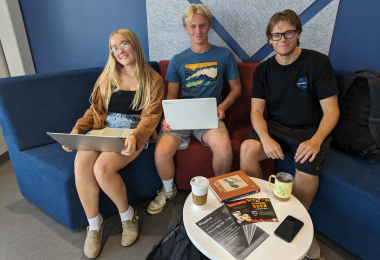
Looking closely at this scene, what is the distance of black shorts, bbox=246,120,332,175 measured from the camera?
1377 millimetres

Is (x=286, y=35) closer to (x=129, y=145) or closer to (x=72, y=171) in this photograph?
(x=129, y=145)

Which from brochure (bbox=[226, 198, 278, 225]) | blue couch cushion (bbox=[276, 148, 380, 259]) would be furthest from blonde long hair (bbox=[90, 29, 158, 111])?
blue couch cushion (bbox=[276, 148, 380, 259])

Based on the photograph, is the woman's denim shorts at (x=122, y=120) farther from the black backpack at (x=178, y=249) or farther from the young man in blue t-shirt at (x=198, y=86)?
the black backpack at (x=178, y=249)

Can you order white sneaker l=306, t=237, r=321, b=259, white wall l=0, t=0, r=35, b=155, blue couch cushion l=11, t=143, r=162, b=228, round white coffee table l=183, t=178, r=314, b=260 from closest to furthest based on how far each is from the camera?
round white coffee table l=183, t=178, r=314, b=260 → white sneaker l=306, t=237, r=321, b=259 → blue couch cushion l=11, t=143, r=162, b=228 → white wall l=0, t=0, r=35, b=155

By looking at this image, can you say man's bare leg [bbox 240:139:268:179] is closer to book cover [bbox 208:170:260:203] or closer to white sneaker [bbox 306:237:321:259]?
book cover [bbox 208:170:260:203]

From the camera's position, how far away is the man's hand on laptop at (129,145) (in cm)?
142

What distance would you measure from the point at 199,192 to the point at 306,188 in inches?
27.5

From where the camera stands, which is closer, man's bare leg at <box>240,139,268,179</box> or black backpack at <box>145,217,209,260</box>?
black backpack at <box>145,217,209,260</box>

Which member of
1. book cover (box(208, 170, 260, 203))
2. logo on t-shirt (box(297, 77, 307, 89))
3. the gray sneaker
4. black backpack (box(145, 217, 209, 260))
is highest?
logo on t-shirt (box(297, 77, 307, 89))

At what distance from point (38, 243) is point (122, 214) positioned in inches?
21.2

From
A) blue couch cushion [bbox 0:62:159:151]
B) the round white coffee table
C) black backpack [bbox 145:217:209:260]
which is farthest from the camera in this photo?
blue couch cushion [bbox 0:62:159:151]

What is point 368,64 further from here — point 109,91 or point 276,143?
point 109,91

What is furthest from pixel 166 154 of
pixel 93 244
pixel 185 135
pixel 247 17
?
pixel 247 17

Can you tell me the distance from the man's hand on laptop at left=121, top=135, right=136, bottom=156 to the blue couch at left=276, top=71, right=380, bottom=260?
3.35ft
